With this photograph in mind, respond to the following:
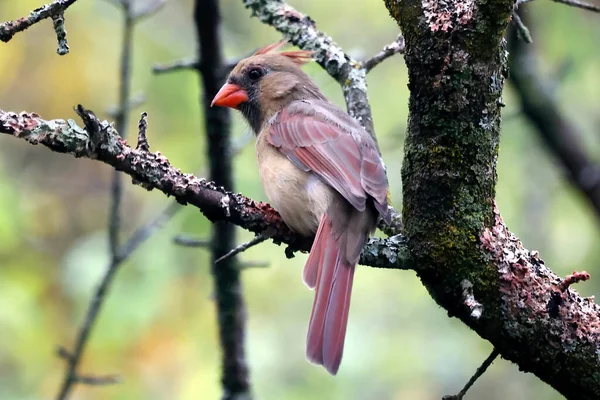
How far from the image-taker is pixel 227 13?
7.70 metres

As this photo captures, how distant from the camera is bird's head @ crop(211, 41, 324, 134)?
14.0ft

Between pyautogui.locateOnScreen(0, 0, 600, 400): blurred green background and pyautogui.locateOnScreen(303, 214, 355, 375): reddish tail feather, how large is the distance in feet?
4.63

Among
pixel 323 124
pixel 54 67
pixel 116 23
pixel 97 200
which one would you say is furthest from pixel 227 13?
pixel 323 124

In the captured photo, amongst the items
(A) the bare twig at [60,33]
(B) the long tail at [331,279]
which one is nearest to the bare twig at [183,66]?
(B) the long tail at [331,279]

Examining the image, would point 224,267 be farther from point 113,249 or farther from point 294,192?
point 294,192

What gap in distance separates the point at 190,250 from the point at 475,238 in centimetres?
313

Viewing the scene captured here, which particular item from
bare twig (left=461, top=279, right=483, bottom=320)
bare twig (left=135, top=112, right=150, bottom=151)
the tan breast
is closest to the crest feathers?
the tan breast

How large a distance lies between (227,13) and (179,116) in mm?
2707

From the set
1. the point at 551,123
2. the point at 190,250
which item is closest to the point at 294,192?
the point at 190,250

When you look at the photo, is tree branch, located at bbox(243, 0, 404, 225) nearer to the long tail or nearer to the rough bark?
the long tail

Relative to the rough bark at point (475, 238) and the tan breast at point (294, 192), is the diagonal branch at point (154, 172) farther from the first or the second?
the tan breast at point (294, 192)

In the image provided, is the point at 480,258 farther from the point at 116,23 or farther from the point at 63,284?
the point at 116,23

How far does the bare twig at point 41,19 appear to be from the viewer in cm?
205

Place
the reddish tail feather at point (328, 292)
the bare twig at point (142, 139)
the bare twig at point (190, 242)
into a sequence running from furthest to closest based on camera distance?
the bare twig at point (190, 242)
the reddish tail feather at point (328, 292)
the bare twig at point (142, 139)
